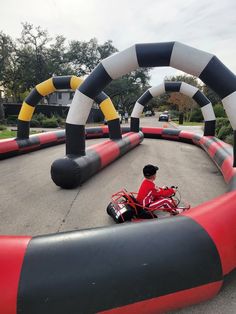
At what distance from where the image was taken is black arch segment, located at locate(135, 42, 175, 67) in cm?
531

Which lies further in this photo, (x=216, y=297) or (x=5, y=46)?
(x=5, y=46)

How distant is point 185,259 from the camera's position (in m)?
2.43

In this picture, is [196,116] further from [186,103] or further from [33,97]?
[33,97]

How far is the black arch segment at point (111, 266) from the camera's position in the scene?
2105mm

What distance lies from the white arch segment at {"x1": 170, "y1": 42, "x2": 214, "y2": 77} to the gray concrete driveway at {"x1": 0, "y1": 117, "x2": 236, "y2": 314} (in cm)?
262

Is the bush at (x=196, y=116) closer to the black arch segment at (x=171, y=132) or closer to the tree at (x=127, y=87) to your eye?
the tree at (x=127, y=87)

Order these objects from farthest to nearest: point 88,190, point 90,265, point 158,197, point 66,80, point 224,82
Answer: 1. point 66,80
2. point 88,190
3. point 224,82
4. point 158,197
5. point 90,265

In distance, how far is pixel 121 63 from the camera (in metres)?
5.79

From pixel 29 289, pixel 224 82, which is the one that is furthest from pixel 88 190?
pixel 29 289

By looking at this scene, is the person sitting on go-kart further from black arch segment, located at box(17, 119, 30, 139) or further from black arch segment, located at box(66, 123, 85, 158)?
black arch segment, located at box(17, 119, 30, 139)

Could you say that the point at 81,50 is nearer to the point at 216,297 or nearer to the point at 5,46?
the point at 5,46

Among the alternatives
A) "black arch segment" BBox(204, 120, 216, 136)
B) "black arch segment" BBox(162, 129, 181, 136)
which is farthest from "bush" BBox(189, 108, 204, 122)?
"black arch segment" BBox(204, 120, 216, 136)

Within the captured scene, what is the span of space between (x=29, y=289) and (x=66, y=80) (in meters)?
8.31

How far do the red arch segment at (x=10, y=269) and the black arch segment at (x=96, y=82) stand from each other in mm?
4477
